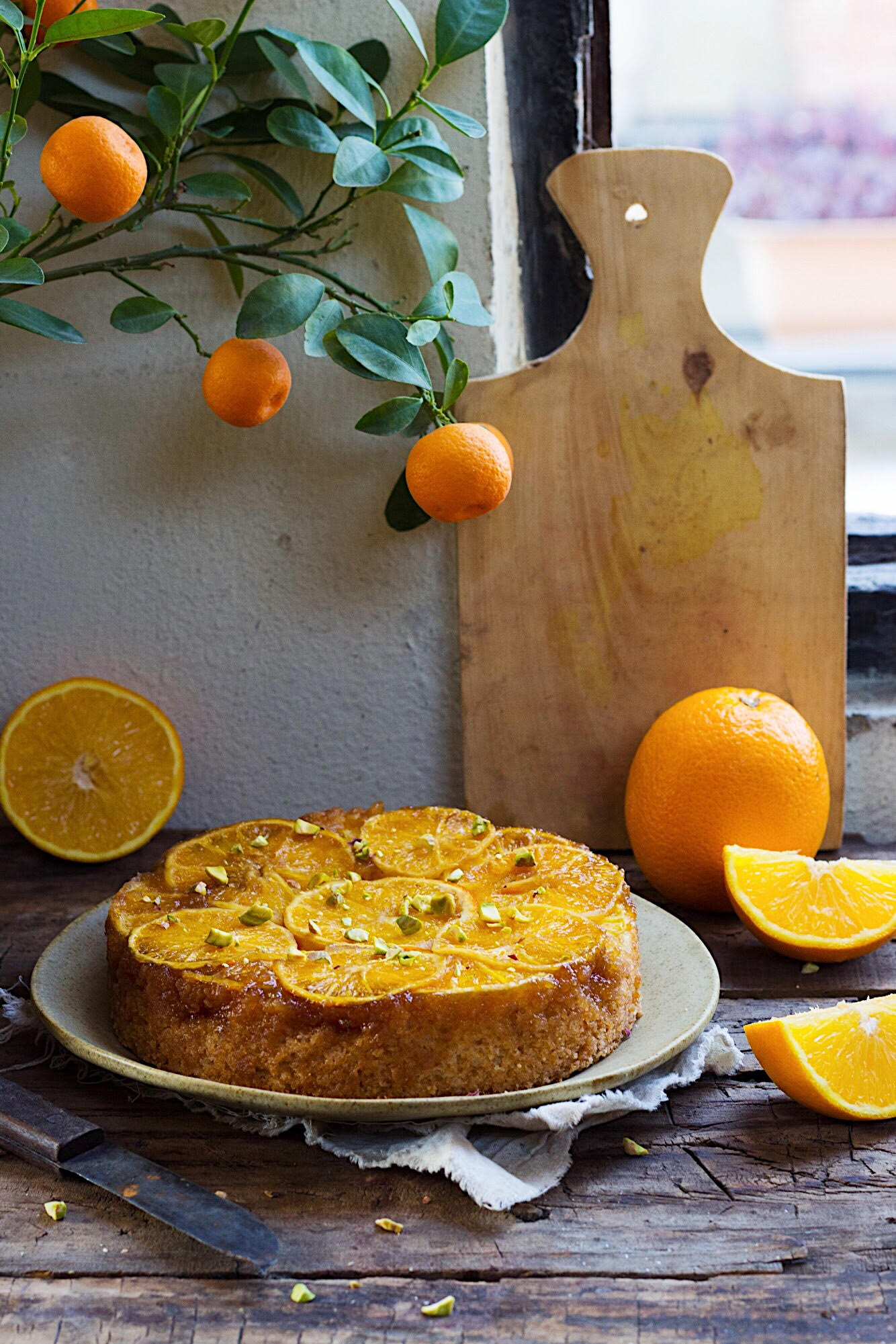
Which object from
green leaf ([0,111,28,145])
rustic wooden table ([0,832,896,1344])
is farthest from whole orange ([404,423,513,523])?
rustic wooden table ([0,832,896,1344])

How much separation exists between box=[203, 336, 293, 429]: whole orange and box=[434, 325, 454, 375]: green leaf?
0.16 m

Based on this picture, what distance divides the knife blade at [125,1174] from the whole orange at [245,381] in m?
0.64

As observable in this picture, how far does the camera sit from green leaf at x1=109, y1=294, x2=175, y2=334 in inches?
46.6

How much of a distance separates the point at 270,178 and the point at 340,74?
0.13 meters

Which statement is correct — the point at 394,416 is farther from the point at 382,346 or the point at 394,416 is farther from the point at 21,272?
the point at 21,272

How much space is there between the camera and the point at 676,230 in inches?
49.8

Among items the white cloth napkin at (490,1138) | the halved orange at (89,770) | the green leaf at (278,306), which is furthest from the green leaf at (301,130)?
the white cloth napkin at (490,1138)

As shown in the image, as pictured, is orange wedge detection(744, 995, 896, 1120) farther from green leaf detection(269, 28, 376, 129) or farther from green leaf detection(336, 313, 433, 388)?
green leaf detection(269, 28, 376, 129)

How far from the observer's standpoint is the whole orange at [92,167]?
3.34ft

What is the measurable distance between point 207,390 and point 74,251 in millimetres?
265

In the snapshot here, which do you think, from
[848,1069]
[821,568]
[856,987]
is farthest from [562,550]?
[848,1069]

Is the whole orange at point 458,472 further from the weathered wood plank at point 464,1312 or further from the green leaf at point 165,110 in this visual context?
the weathered wood plank at point 464,1312

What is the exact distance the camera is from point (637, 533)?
1.32m

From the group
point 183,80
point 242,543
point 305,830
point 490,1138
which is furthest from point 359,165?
point 490,1138
